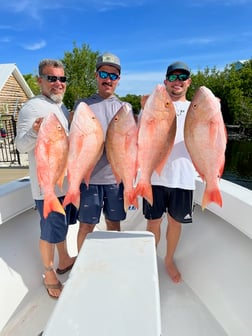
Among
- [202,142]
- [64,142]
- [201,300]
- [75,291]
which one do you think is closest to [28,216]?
[64,142]

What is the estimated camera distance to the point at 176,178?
226 cm

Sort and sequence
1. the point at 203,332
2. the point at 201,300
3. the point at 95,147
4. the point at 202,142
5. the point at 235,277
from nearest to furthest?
1. the point at 202,142
2. the point at 95,147
3. the point at 203,332
4. the point at 235,277
5. the point at 201,300

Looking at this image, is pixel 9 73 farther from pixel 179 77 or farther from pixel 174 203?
pixel 174 203

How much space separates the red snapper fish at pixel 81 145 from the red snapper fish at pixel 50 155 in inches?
2.2

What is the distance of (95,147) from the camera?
182 cm

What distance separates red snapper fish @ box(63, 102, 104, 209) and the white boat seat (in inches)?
17.5

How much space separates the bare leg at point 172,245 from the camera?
2492mm

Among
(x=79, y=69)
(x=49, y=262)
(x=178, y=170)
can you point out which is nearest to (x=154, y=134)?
(x=178, y=170)

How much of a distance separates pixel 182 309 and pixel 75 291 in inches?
52.1

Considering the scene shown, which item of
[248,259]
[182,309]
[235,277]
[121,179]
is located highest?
[121,179]

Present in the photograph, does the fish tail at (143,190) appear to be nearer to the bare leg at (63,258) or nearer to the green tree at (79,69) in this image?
the bare leg at (63,258)

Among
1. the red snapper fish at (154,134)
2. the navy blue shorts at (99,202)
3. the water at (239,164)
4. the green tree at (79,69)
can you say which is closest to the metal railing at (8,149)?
the navy blue shorts at (99,202)

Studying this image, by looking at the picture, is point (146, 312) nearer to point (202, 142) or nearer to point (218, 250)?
point (202, 142)

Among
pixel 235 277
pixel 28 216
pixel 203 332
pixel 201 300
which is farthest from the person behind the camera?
pixel 28 216
